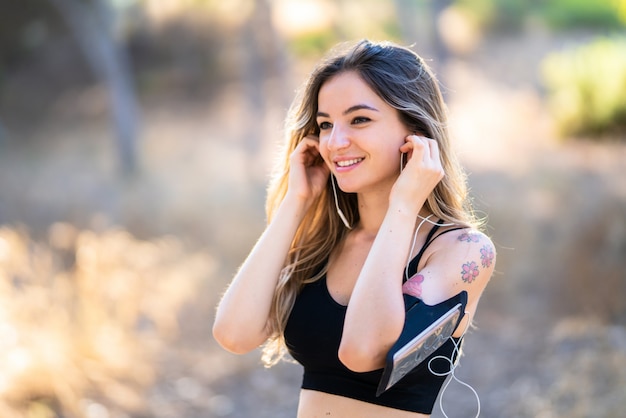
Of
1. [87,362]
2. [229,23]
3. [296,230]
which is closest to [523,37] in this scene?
[229,23]

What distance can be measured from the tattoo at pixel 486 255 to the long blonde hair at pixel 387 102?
4.2 inches

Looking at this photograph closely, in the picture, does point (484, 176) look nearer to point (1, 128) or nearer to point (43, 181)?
point (43, 181)

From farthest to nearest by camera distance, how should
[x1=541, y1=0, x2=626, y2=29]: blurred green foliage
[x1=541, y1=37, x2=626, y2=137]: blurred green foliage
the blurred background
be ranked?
1. [x1=541, y1=0, x2=626, y2=29]: blurred green foliage
2. [x1=541, y1=37, x2=626, y2=137]: blurred green foliage
3. the blurred background

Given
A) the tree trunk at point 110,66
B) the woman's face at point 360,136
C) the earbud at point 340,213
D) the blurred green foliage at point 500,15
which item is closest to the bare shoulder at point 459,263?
the woman's face at point 360,136

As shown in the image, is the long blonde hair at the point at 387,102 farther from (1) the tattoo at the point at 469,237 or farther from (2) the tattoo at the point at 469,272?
(2) the tattoo at the point at 469,272

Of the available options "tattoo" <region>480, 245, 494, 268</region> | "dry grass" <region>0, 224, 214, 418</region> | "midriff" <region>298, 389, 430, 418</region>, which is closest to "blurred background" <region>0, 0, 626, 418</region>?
"dry grass" <region>0, 224, 214, 418</region>

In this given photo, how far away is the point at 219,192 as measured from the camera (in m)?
12.0

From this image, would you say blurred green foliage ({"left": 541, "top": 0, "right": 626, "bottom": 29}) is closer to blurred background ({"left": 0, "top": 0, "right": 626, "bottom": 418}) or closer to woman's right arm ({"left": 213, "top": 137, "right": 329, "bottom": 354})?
blurred background ({"left": 0, "top": 0, "right": 626, "bottom": 418})

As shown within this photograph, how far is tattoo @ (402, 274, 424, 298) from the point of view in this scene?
2.19 metres

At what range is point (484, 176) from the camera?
1016 cm

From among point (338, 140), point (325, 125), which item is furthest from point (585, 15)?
point (338, 140)

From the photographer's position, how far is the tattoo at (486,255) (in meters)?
2.29

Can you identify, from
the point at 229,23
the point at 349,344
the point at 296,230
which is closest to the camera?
the point at 349,344

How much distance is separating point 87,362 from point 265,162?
7.63 meters
